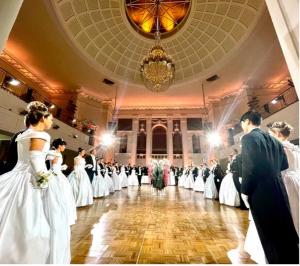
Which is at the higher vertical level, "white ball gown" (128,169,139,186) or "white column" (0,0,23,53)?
"white column" (0,0,23,53)

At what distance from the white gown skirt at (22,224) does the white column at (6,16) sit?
1.13m

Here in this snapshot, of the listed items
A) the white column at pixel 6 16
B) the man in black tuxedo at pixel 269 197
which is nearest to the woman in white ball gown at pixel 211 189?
the man in black tuxedo at pixel 269 197

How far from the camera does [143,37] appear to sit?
433 inches

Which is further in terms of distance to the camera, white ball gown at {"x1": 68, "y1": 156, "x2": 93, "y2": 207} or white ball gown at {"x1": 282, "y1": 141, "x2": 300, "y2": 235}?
white ball gown at {"x1": 68, "y1": 156, "x2": 93, "y2": 207}

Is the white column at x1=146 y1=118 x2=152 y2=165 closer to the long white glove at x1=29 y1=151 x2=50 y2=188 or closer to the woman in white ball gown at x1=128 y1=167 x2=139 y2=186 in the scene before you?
the woman in white ball gown at x1=128 y1=167 x2=139 y2=186

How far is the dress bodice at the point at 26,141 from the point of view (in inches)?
59.9

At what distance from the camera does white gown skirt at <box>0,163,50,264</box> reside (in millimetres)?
1271

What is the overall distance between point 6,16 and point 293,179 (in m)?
3.07

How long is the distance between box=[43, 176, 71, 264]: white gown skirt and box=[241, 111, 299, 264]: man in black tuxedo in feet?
5.28

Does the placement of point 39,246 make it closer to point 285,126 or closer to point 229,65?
point 285,126

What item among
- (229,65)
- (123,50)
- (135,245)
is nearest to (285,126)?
(135,245)

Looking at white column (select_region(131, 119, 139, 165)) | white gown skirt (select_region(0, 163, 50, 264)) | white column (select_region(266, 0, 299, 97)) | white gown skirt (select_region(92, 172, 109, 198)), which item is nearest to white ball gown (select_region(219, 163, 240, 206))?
white gown skirt (select_region(92, 172, 109, 198))

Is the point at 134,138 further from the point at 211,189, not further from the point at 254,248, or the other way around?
the point at 254,248

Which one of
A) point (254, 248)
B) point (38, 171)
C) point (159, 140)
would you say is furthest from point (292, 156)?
point (159, 140)
